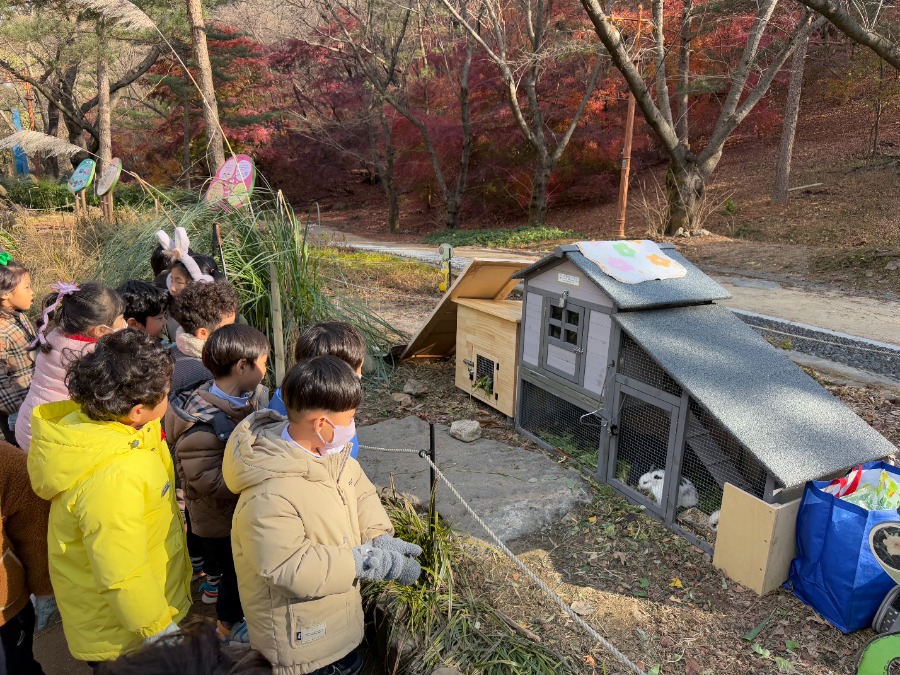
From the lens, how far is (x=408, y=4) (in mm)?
16906

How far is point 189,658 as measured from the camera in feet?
2.65

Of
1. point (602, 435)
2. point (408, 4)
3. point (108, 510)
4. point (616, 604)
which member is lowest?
point (616, 604)

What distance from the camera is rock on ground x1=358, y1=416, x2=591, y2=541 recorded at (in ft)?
11.1

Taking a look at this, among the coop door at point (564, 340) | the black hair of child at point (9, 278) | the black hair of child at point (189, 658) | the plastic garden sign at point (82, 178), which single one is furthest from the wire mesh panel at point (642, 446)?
the plastic garden sign at point (82, 178)

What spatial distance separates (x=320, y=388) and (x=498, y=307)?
10.4ft

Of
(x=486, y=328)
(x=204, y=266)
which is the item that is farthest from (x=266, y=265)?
(x=486, y=328)

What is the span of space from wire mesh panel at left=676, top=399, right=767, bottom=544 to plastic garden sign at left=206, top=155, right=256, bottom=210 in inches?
167

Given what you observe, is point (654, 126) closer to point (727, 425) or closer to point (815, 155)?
point (815, 155)

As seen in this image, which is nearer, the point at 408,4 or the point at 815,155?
the point at 408,4

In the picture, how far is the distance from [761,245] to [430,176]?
11446 millimetres

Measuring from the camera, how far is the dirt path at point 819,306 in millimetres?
7434

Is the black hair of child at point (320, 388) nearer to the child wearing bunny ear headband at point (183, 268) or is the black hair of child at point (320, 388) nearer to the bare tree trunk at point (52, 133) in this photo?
the child wearing bunny ear headband at point (183, 268)

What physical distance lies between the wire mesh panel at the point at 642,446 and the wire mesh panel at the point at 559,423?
331 mm

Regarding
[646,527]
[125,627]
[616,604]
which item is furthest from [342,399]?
[646,527]
